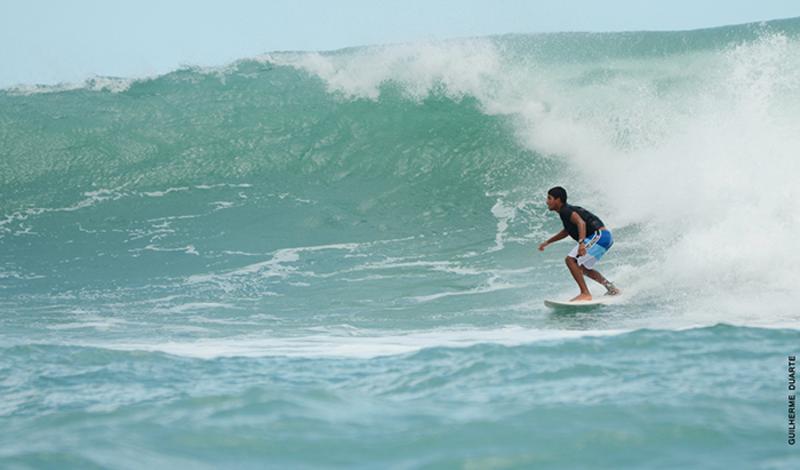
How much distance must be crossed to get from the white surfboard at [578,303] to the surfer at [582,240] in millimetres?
171

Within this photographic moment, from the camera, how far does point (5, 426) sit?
4672 mm

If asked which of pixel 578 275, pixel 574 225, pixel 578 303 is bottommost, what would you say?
pixel 578 303

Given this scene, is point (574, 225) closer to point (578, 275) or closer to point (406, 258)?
point (578, 275)

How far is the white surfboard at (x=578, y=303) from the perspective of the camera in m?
8.80

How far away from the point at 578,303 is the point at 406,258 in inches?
142

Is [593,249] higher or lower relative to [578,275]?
higher

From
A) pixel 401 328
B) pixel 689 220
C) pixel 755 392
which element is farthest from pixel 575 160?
pixel 755 392

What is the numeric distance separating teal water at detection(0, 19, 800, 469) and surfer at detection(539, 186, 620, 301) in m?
0.44

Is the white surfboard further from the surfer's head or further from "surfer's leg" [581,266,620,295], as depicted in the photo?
the surfer's head

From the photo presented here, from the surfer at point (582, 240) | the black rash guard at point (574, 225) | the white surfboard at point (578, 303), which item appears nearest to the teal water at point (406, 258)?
the white surfboard at point (578, 303)

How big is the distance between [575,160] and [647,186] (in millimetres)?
2016

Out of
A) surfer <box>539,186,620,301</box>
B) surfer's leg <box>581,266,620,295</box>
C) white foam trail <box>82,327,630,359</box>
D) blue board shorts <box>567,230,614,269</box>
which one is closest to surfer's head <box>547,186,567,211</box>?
surfer <box>539,186,620,301</box>

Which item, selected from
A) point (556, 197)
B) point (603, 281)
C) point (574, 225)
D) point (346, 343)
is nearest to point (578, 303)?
point (603, 281)

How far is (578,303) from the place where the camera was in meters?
8.87
